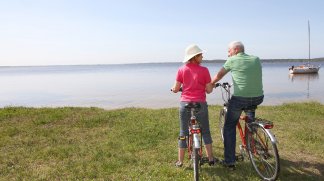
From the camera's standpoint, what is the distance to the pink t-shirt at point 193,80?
6570mm

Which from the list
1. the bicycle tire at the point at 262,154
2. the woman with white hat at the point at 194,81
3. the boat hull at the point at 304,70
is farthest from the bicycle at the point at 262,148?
the boat hull at the point at 304,70

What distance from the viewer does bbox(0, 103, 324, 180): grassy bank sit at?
280 inches

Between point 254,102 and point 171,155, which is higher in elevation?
point 254,102

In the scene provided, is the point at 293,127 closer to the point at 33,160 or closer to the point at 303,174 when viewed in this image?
the point at 303,174

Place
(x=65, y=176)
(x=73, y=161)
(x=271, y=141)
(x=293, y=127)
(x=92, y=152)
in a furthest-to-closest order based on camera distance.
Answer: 1. (x=293, y=127)
2. (x=92, y=152)
3. (x=73, y=161)
4. (x=65, y=176)
5. (x=271, y=141)

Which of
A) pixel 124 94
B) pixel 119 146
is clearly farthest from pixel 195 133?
pixel 124 94

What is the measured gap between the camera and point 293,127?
37.2 feet

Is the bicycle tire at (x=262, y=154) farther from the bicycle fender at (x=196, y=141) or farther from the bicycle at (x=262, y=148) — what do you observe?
the bicycle fender at (x=196, y=141)

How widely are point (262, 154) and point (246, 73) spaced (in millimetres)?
1634

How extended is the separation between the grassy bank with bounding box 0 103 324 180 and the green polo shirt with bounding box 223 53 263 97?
1722 millimetres

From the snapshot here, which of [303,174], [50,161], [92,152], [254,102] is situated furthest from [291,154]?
[50,161]

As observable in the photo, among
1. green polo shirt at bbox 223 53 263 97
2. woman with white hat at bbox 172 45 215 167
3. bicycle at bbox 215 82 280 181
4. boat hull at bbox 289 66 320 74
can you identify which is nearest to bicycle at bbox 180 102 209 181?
woman with white hat at bbox 172 45 215 167

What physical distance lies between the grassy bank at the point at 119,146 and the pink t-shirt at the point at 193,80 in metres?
1.64

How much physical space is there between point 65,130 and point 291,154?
24.0 feet
